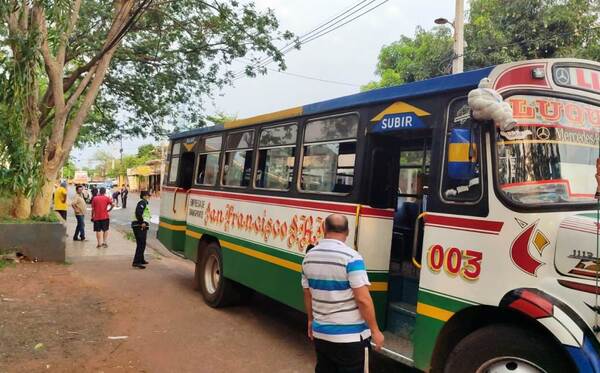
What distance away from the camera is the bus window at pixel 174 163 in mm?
9641

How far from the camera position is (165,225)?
9750mm

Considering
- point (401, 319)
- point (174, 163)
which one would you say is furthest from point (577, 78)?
point (174, 163)

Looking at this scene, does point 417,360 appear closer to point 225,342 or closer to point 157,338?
point 225,342

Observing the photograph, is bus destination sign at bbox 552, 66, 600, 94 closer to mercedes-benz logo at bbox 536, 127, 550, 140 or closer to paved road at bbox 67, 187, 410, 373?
mercedes-benz logo at bbox 536, 127, 550, 140

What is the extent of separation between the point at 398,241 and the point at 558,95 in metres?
2.18

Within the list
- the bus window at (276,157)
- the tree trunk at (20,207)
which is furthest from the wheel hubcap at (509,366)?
the tree trunk at (20,207)

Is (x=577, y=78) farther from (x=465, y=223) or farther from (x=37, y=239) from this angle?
(x=37, y=239)

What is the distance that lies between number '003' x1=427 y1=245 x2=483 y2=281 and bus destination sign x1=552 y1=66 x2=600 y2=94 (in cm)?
130

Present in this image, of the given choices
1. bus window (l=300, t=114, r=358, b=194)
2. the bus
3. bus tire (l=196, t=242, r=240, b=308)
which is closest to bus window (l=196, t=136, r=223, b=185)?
bus tire (l=196, t=242, r=240, b=308)

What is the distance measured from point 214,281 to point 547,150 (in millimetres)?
5630

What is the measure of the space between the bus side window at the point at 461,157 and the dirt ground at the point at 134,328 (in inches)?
90.6

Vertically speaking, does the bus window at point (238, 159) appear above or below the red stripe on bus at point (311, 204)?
above

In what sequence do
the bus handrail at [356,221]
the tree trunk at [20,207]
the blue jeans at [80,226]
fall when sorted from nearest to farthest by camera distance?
1. the bus handrail at [356,221]
2. the tree trunk at [20,207]
3. the blue jeans at [80,226]

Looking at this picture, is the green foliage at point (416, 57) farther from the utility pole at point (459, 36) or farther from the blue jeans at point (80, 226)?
the blue jeans at point (80, 226)
